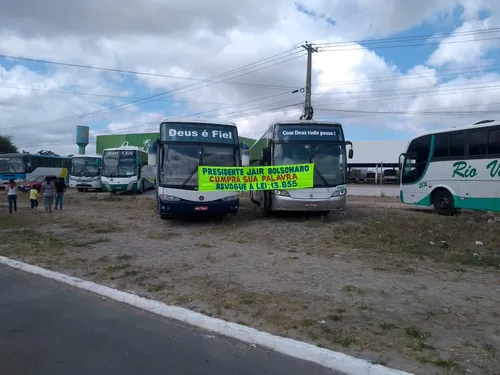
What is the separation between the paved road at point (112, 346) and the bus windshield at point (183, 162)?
7.24 meters

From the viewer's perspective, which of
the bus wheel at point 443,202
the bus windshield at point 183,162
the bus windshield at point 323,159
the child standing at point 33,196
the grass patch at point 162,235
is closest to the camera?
the grass patch at point 162,235

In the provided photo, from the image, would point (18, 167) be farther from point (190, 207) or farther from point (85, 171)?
point (190, 207)

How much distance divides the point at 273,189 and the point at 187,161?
2.96m

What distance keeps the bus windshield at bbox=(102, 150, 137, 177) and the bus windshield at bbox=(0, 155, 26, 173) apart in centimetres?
908

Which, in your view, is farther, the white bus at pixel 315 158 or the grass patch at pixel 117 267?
the white bus at pixel 315 158

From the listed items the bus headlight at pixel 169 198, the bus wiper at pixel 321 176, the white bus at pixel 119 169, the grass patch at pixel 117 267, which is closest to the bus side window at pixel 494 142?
the bus wiper at pixel 321 176

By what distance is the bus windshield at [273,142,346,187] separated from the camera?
13.8m

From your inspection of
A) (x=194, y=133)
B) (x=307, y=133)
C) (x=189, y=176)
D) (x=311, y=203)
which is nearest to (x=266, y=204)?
(x=311, y=203)

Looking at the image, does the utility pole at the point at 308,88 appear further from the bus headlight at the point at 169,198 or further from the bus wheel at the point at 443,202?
the bus headlight at the point at 169,198

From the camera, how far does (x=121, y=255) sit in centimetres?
959

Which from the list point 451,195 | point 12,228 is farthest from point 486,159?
point 12,228

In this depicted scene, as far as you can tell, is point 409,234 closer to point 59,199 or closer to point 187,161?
point 187,161

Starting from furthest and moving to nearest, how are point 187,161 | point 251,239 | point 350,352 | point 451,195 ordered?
point 451,195 → point 187,161 → point 251,239 → point 350,352

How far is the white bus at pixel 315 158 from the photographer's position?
1368cm
